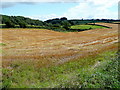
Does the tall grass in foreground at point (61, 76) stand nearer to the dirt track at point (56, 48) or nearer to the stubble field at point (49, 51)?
the stubble field at point (49, 51)

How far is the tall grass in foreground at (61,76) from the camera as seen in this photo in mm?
12516

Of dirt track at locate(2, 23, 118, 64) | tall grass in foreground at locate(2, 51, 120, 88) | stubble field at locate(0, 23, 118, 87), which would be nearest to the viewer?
tall grass in foreground at locate(2, 51, 120, 88)

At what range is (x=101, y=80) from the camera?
1287 cm

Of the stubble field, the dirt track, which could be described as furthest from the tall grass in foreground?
the dirt track

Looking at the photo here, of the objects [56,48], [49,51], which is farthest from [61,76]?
[56,48]

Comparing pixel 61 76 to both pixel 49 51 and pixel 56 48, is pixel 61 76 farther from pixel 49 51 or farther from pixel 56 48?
pixel 56 48

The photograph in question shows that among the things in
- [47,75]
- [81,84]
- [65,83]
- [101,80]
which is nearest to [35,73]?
[47,75]

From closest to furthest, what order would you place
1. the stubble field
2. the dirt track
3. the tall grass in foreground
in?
the tall grass in foreground
the stubble field
the dirt track

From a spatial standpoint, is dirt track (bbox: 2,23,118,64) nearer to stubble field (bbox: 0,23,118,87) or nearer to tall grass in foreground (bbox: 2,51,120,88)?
stubble field (bbox: 0,23,118,87)

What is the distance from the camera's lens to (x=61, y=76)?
47.2 ft

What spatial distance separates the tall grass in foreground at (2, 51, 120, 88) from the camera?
493 inches

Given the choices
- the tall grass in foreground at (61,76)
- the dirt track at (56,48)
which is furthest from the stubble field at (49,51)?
the tall grass in foreground at (61,76)

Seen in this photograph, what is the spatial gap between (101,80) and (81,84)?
202cm

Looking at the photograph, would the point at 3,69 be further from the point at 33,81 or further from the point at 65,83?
the point at 65,83
